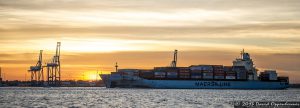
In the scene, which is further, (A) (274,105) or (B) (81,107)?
(B) (81,107)

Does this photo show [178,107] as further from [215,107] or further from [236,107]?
[236,107]

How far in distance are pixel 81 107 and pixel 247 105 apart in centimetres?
2550

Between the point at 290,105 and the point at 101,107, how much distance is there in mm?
26597

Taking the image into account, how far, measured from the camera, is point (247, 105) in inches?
2285

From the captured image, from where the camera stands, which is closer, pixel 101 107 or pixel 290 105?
pixel 290 105

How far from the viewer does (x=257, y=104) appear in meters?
58.6

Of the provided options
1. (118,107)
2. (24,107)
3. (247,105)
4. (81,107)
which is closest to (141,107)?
Result: (118,107)

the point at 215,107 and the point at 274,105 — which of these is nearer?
the point at 274,105

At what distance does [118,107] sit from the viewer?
76250 mm

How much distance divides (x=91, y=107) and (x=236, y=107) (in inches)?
902

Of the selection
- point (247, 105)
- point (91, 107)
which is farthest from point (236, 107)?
point (91, 107)

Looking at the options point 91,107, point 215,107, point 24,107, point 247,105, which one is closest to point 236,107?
point 247,105

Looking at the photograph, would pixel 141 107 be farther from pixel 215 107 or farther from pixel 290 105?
pixel 290 105

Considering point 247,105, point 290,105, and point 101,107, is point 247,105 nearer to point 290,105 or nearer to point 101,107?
point 290,105
